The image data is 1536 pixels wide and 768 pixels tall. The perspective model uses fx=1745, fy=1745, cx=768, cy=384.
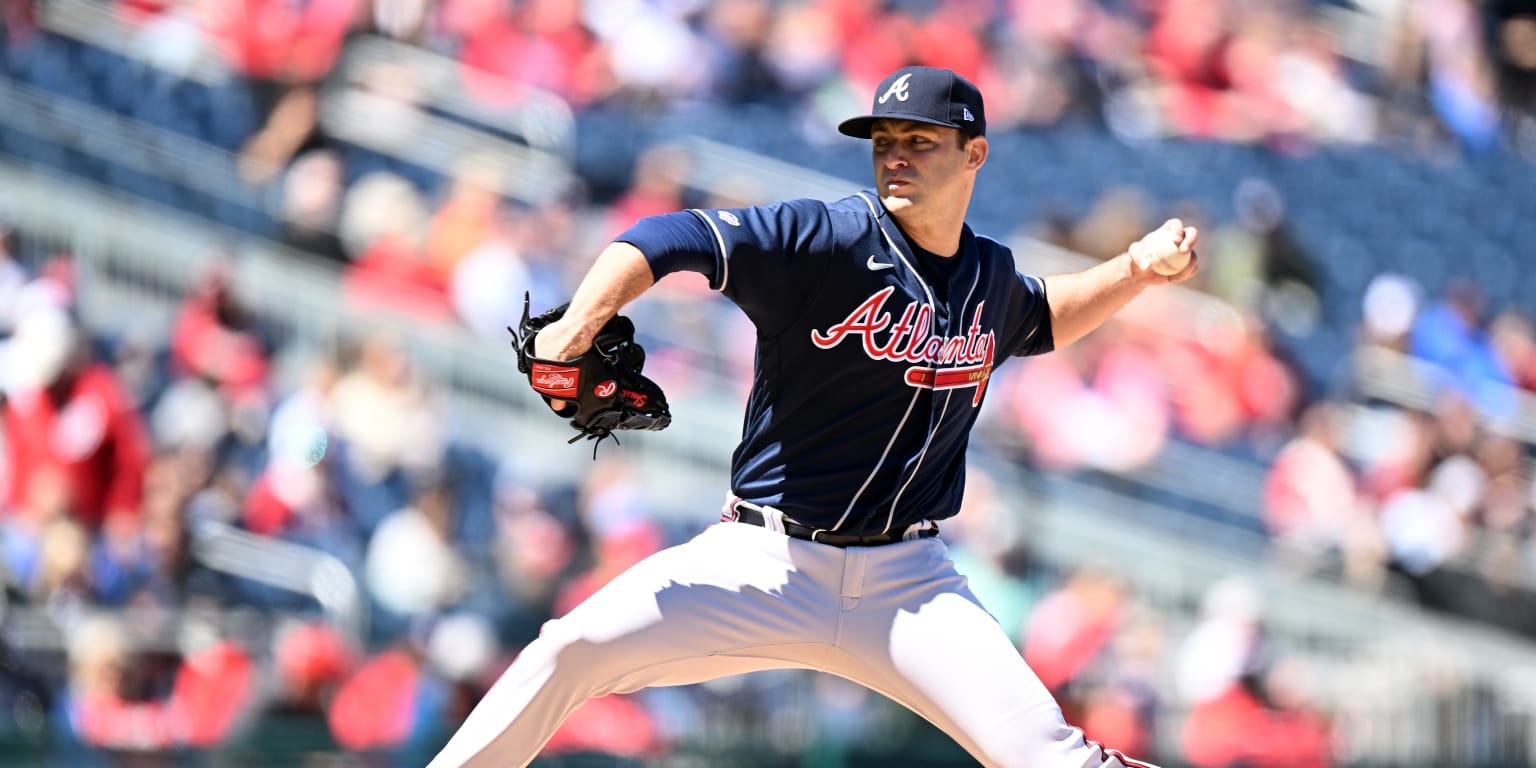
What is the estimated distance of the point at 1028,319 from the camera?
13.9 ft

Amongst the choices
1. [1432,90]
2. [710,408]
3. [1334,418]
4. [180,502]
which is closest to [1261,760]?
[1334,418]

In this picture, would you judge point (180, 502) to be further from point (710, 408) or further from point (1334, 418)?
point (1334, 418)

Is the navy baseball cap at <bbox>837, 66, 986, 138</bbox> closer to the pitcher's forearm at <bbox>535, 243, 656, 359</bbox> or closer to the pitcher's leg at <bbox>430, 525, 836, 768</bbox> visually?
the pitcher's forearm at <bbox>535, 243, 656, 359</bbox>

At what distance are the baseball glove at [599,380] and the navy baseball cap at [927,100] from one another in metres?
0.69

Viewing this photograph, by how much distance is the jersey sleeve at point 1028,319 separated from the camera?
4176 mm

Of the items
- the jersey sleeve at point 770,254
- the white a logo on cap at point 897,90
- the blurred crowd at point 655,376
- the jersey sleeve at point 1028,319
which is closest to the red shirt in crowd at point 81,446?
the blurred crowd at point 655,376

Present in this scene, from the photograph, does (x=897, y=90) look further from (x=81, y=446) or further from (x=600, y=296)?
(x=81, y=446)

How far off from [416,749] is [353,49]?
4771 millimetres

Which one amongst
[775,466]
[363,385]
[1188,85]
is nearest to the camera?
[775,466]

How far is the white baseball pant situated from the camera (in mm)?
3568

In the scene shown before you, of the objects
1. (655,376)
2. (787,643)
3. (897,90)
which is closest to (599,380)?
A: (787,643)

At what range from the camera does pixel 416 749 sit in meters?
7.12

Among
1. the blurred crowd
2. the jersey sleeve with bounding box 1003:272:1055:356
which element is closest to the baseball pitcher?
the jersey sleeve with bounding box 1003:272:1055:356

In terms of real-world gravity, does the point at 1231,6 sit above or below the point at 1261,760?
above
